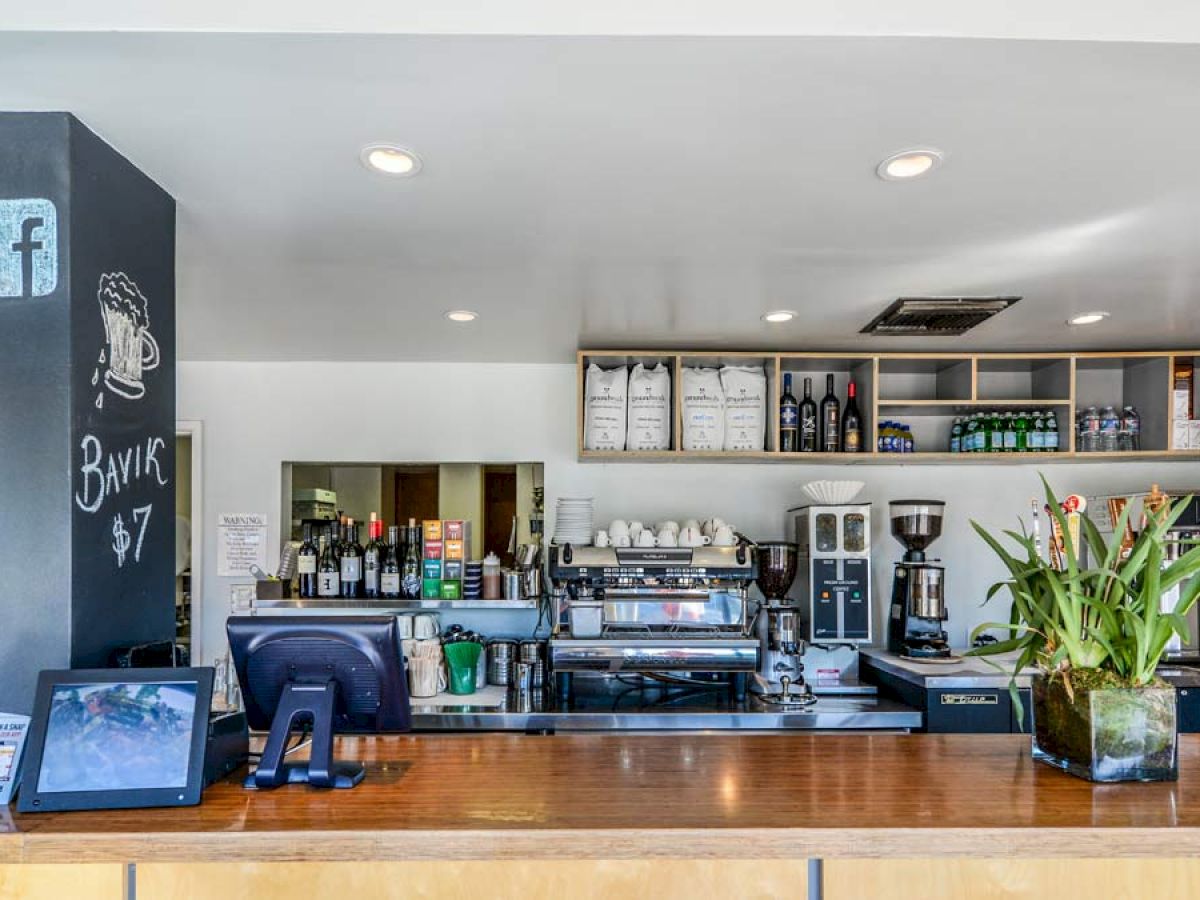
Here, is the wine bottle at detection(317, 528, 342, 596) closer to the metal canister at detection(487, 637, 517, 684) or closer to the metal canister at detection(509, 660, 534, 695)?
the metal canister at detection(487, 637, 517, 684)

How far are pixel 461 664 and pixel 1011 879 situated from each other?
2.59m

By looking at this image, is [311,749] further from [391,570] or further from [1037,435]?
[1037,435]

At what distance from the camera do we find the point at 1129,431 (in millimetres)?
3812

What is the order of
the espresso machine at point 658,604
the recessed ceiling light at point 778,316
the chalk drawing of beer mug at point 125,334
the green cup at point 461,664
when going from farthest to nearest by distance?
the green cup at point 461,664
the espresso machine at point 658,604
the recessed ceiling light at point 778,316
the chalk drawing of beer mug at point 125,334

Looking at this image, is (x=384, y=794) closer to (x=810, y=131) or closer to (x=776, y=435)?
(x=810, y=131)

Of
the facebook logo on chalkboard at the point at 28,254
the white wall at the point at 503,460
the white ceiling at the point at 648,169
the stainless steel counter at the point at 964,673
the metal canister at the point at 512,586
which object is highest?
the white ceiling at the point at 648,169

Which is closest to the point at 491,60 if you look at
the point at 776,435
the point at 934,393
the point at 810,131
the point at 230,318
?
the point at 810,131

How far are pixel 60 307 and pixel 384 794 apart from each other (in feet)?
3.57

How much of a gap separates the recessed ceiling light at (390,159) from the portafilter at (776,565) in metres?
2.37

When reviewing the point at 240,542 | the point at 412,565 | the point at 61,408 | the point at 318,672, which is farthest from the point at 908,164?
the point at 240,542

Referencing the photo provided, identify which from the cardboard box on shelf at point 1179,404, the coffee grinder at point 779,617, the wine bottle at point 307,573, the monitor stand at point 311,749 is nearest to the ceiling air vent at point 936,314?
the coffee grinder at point 779,617

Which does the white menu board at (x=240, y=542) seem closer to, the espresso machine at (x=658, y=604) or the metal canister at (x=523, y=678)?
the metal canister at (x=523, y=678)

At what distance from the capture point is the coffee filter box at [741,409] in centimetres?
370

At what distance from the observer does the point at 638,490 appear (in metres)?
4.07
